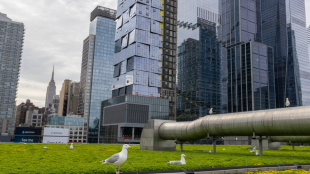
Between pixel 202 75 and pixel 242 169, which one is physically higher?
pixel 202 75

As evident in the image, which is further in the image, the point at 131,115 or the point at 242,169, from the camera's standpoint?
the point at 131,115

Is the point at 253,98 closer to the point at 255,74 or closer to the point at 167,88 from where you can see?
the point at 255,74

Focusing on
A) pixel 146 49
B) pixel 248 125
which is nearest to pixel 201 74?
pixel 146 49

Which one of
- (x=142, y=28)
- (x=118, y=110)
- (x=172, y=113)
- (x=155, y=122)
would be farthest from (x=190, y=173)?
(x=172, y=113)

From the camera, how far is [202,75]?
182125 millimetres

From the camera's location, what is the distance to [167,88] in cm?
14788

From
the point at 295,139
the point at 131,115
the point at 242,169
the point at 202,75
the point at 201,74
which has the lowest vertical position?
the point at 242,169

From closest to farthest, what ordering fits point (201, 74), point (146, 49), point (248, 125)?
1. point (248, 125)
2. point (146, 49)
3. point (201, 74)

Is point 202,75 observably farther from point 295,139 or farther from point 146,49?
point 295,139

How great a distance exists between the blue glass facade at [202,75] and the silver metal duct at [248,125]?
144230 millimetres

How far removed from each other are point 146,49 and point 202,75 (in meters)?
60.5

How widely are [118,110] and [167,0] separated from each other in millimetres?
71703

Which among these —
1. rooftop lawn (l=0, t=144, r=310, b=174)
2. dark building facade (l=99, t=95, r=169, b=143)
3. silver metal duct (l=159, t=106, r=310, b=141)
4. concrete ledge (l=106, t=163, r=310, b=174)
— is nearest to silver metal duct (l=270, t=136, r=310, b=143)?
rooftop lawn (l=0, t=144, r=310, b=174)

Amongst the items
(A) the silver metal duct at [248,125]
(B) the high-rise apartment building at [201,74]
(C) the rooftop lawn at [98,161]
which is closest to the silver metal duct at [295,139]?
(C) the rooftop lawn at [98,161]
